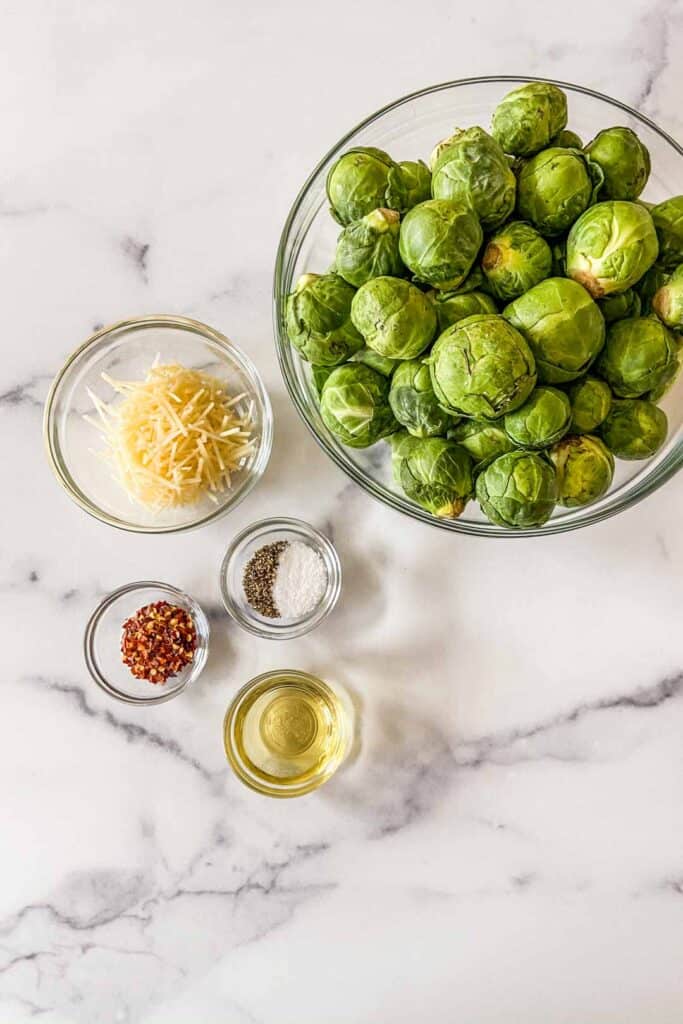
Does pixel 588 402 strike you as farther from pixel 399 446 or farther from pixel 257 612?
pixel 257 612

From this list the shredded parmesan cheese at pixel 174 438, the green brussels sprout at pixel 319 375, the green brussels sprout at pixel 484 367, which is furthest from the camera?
Result: the shredded parmesan cheese at pixel 174 438

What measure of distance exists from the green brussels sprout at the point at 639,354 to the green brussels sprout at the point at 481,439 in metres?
0.15

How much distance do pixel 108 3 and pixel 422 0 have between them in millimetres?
517

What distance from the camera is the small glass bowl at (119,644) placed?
4.87 ft

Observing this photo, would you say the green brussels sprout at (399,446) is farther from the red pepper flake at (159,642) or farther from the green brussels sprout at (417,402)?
the red pepper flake at (159,642)

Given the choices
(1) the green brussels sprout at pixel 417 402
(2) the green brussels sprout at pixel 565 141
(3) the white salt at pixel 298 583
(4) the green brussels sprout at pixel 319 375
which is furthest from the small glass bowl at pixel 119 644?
(2) the green brussels sprout at pixel 565 141

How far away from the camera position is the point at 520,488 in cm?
109

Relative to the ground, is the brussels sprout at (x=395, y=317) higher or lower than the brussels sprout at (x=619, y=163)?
lower

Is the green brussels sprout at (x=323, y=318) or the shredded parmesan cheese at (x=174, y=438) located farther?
the shredded parmesan cheese at (x=174, y=438)

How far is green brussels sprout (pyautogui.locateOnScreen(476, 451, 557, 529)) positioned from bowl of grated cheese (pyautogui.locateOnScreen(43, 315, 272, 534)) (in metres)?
0.44

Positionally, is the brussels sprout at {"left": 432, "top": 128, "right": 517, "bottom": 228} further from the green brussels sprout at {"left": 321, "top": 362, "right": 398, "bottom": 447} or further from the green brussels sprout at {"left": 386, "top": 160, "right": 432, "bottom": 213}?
the green brussels sprout at {"left": 321, "top": 362, "right": 398, "bottom": 447}

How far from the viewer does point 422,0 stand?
146 centimetres

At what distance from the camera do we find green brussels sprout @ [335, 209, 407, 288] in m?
1.11


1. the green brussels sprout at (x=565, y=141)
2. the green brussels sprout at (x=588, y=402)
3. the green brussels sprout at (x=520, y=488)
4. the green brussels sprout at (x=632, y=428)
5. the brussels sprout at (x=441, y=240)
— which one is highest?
the green brussels sprout at (x=565, y=141)
